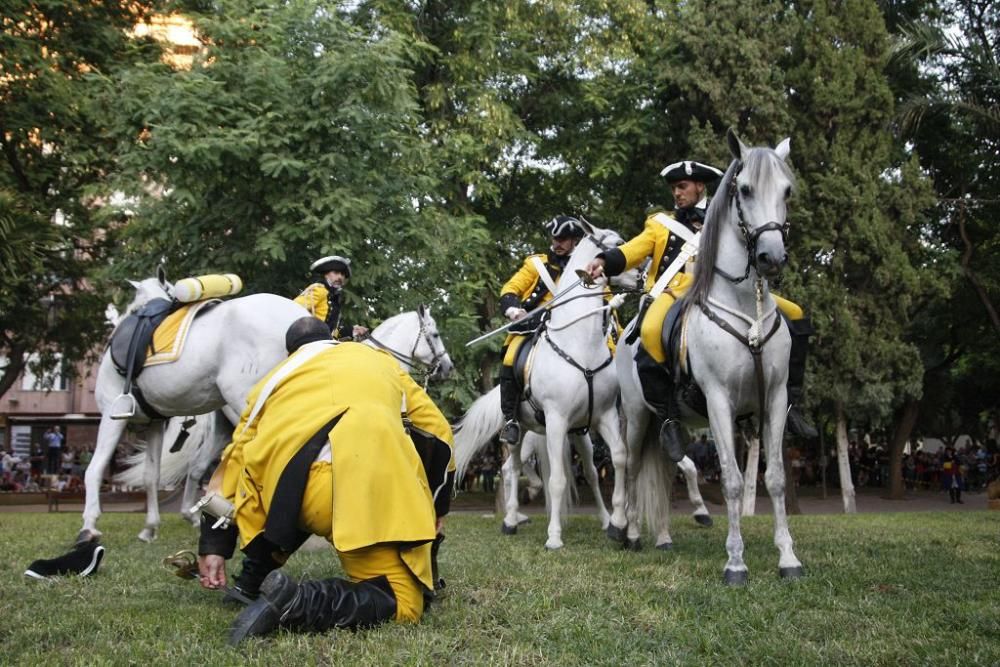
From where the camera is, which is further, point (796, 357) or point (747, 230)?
point (796, 357)

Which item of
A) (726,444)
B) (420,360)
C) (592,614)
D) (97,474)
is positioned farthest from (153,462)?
(592,614)

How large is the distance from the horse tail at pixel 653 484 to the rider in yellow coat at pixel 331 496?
4.08m

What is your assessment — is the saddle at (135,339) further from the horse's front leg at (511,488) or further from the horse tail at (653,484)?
the horse tail at (653,484)

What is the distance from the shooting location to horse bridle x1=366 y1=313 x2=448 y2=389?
1317 cm

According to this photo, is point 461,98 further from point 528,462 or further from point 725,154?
point 528,462

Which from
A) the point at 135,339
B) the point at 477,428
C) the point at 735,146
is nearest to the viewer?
the point at 735,146

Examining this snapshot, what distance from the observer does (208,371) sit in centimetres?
963

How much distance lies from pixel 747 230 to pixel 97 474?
6486mm

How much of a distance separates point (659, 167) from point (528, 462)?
10544 mm

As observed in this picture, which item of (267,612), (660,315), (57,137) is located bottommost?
(267,612)

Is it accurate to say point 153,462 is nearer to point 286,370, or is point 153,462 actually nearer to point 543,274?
point 543,274

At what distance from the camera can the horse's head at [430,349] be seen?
13188mm

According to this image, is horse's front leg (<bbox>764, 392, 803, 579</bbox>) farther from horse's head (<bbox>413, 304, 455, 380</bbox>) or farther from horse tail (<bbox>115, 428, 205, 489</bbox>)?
horse tail (<bbox>115, 428, 205, 489</bbox>)

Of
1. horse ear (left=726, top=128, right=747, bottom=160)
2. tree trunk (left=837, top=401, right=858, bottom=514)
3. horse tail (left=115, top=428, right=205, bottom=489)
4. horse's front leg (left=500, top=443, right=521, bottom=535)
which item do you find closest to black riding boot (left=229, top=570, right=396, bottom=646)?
horse ear (left=726, top=128, right=747, bottom=160)
